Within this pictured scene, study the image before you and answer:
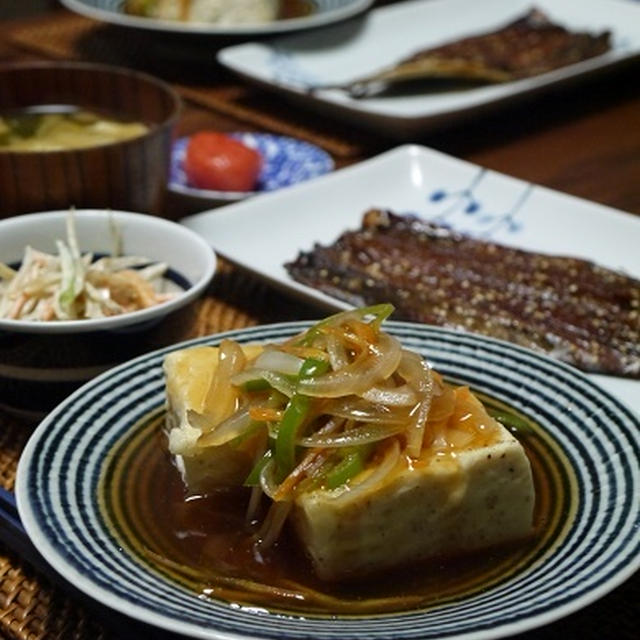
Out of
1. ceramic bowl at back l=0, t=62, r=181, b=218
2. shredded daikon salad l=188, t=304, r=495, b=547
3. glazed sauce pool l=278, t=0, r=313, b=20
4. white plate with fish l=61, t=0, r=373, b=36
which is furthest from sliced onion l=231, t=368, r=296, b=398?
glazed sauce pool l=278, t=0, r=313, b=20

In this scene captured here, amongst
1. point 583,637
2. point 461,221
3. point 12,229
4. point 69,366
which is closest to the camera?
point 583,637

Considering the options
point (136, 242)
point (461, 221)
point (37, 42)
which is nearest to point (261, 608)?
point (136, 242)

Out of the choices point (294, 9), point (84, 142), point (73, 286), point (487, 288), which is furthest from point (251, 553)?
point (294, 9)

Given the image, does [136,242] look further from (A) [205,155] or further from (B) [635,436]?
(B) [635,436]

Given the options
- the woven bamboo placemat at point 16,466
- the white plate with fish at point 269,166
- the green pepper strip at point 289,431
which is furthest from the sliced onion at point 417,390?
the white plate with fish at point 269,166

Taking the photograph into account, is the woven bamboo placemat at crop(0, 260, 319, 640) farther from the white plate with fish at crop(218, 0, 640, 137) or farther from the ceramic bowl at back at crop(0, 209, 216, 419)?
the white plate with fish at crop(218, 0, 640, 137)

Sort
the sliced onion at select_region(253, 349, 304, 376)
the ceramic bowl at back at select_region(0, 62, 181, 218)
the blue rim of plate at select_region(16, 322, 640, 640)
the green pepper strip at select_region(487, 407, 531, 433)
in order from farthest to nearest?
the ceramic bowl at back at select_region(0, 62, 181, 218)
the green pepper strip at select_region(487, 407, 531, 433)
the sliced onion at select_region(253, 349, 304, 376)
the blue rim of plate at select_region(16, 322, 640, 640)

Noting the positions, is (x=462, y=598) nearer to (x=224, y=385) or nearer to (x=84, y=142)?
(x=224, y=385)
